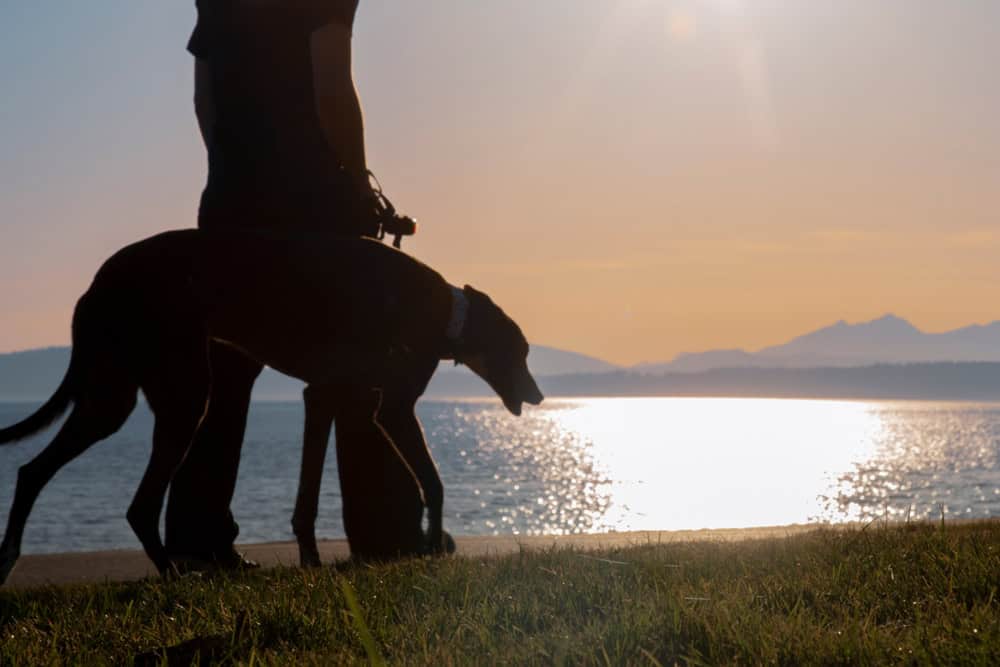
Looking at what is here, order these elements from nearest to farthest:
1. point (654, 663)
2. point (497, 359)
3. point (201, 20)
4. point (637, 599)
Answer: point (654, 663) → point (637, 599) → point (201, 20) → point (497, 359)

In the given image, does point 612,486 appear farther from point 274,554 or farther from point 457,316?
point 457,316

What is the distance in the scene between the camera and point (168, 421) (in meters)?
4.62

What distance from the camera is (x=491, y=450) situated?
4008 inches

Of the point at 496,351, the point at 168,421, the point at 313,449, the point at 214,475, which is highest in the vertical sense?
the point at 496,351

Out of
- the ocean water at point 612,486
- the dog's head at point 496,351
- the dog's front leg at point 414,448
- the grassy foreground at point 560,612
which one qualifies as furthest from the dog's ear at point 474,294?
the ocean water at point 612,486

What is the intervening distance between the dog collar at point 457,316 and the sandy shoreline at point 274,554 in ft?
3.86

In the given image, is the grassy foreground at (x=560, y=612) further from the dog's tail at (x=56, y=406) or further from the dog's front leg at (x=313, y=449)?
the dog's tail at (x=56, y=406)

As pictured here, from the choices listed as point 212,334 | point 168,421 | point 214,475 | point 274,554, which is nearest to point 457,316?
point 212,334

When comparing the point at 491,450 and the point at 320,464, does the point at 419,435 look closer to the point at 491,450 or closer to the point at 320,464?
the point at 320,464

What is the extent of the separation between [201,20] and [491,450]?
97.0 meters

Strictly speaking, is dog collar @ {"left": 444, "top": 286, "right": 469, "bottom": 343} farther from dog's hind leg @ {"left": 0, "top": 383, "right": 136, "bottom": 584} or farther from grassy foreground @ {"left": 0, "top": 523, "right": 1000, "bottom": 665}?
dog's hind leg @ {"left": 0, "top": 383, "right": 136, "bottom": 584}

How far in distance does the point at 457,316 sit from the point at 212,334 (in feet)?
4.47

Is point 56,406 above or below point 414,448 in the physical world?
above

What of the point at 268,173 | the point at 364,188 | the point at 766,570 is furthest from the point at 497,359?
the point at 766,570
